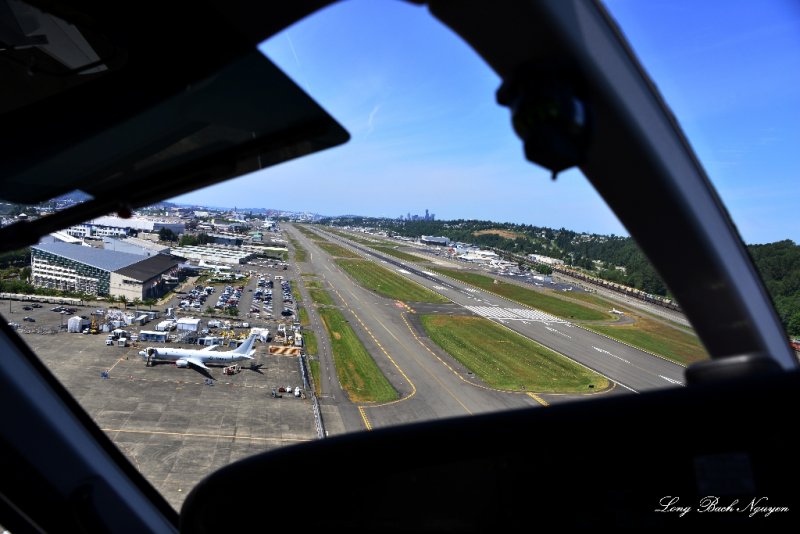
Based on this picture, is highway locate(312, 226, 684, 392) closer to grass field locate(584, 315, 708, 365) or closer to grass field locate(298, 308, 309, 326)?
grass field locate(584, 315, 708, 365)

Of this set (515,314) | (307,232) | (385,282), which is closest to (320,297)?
(385,282)

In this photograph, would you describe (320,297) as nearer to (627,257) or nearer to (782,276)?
(627,257)

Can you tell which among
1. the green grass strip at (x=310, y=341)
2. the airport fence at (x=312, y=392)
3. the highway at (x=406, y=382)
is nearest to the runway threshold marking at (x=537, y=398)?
the highway at (x=406, y=382)

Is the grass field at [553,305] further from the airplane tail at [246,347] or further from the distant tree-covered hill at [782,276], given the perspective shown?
the airplane tail at [246,347]

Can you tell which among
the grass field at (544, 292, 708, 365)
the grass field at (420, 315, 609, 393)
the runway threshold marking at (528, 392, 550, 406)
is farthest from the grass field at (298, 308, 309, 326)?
the grass field at (544, 292, 708, 365)

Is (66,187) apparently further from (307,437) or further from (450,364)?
(450,364)

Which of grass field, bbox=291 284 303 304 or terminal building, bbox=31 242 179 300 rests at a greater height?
terminal building, bbox=31 242 179 300
